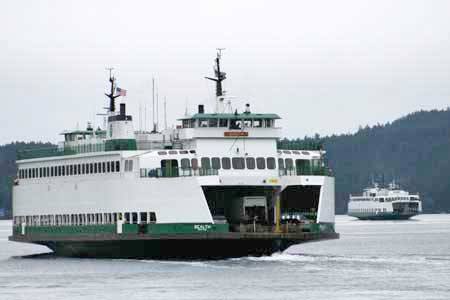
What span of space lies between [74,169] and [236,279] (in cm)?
1676

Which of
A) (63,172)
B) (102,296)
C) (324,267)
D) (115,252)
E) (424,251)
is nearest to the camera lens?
(102,296)

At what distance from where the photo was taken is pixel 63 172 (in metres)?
69.4

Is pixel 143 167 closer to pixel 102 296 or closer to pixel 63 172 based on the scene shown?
pixel 63 172

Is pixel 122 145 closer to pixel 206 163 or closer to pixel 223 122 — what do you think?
pixel 206 163

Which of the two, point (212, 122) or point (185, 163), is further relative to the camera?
point (212, 122)

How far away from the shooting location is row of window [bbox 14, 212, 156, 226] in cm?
6193

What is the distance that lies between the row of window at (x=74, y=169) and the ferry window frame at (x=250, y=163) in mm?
5136

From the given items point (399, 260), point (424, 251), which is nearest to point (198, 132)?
point (399, 260)

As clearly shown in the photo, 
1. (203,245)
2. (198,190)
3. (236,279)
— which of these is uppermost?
(198,190)

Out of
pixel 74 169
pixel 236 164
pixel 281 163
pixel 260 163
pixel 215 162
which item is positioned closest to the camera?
pixel 215 162

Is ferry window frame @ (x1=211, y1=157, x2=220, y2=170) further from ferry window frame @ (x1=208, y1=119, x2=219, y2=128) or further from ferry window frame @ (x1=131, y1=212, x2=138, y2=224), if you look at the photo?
ferry window frame @ (x1=131, y1=212, x2=138, y2=224)

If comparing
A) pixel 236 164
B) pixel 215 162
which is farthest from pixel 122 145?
pixel 236 164

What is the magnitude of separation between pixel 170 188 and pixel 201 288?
32.3 feet

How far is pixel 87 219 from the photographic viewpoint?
66.9m
